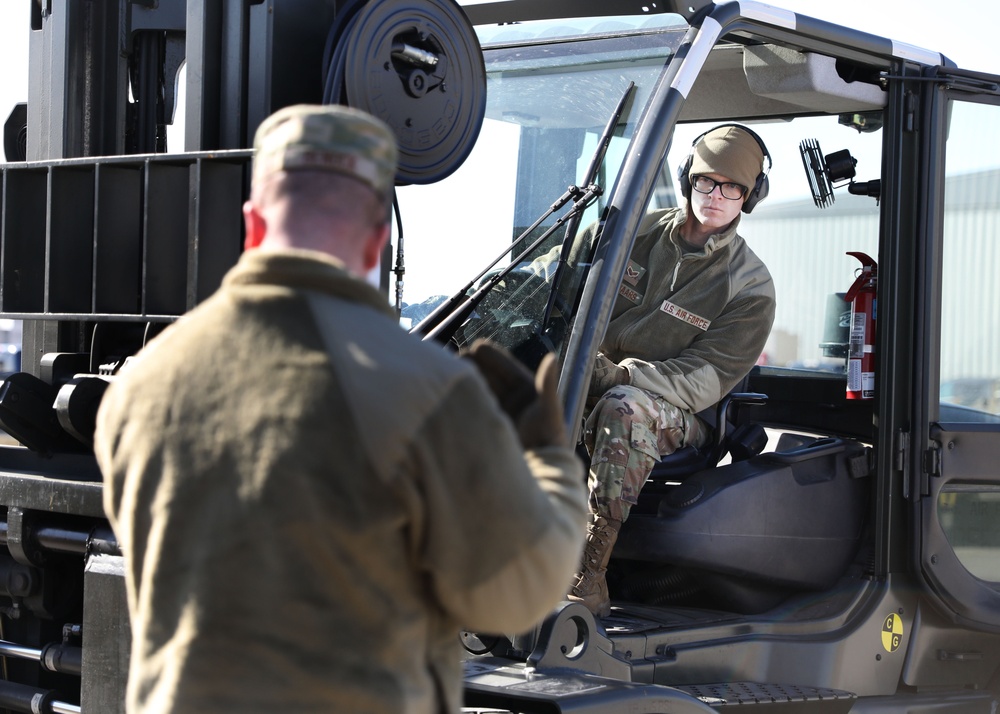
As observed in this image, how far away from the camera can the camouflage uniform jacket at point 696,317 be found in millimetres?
3762

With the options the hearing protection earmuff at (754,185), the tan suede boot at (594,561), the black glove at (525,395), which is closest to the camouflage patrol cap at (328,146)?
the black glove at (525,395)

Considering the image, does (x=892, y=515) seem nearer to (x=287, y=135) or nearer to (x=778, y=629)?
(x=778, y=629)

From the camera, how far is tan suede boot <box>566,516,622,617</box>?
330 centimetres

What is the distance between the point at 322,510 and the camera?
1.51 m

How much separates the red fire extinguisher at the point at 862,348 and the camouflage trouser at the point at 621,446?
2.25 ft

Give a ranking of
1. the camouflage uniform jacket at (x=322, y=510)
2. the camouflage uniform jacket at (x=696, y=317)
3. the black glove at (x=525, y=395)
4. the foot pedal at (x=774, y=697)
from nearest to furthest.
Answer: the camouflage uniform jacket at (x=322, y=510) < the black glove at (x=525, y=395) < the foot pedal at (x=774, y=697) < the camouflage uniform jacket at (x=696, y=317)

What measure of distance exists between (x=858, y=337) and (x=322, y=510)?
8.92 ft

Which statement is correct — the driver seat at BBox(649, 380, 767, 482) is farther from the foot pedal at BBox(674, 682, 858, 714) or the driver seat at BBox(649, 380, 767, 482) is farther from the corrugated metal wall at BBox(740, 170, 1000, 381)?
the foot pedal at BBox(674, 682, 858, 714)

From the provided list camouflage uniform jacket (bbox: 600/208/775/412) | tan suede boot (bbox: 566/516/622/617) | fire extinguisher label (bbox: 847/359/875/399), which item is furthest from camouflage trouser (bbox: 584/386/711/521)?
fire extinguisher label (bbox: 847/359/875/399)

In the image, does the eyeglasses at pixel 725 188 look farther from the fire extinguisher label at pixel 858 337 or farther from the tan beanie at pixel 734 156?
the fire extinguisher label at pixel 858 337

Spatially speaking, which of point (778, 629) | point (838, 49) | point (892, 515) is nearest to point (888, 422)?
point (892, 515)

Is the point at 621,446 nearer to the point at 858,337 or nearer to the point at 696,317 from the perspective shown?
the point at 696,317

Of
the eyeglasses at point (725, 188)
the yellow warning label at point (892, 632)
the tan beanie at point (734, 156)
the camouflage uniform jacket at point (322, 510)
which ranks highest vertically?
the tan beanie at point (734, 156)

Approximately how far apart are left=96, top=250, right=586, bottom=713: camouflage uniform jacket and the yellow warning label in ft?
8.10
